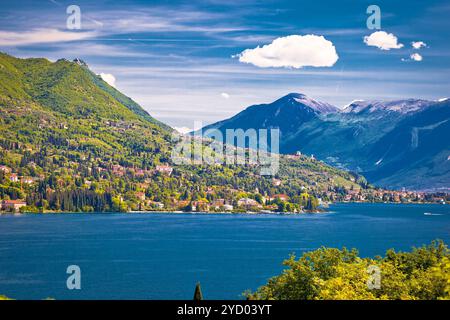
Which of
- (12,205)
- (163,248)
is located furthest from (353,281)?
(12,205)

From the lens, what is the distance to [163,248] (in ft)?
244

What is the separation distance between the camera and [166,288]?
49.5 m

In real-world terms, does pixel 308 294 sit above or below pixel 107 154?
below

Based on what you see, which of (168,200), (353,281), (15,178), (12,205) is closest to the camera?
(353,281)

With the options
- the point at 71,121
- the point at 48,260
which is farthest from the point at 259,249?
the point at 71,121

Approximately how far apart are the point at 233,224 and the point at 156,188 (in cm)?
4432

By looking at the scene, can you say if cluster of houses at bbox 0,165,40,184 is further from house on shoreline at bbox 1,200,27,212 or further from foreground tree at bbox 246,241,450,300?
foreground tree at bbox 246,241,450,300

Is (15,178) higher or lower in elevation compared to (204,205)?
higher

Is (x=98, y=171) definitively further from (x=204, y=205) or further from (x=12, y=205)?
(x=12, y=205)

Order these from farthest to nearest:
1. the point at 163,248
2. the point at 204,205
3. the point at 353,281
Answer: the point at 204,205, the point at 163,248, the point at 353,281

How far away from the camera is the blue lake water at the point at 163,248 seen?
50.2 m
